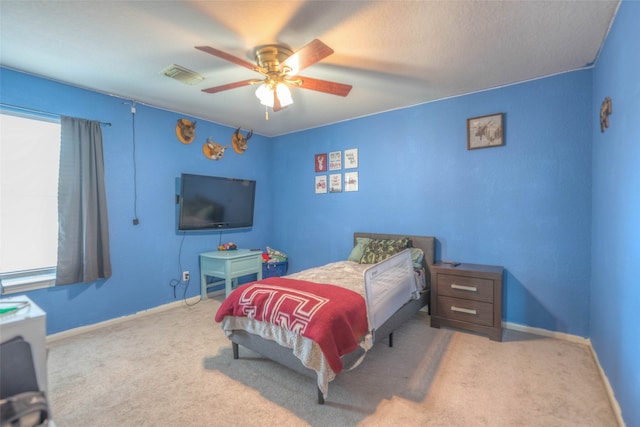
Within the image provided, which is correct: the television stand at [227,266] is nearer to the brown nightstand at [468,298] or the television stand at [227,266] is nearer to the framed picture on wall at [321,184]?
the framed picture on wall at [321,184]

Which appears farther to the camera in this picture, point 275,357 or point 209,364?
point 209,364

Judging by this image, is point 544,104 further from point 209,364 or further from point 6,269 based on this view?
point 6,269

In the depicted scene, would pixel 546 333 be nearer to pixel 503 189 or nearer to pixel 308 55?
pixel 503 189

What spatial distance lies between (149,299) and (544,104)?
15.6 ft

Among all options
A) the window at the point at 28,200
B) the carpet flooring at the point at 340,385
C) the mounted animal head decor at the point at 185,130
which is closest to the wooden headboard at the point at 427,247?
the carpet flooring at the point at 340,385

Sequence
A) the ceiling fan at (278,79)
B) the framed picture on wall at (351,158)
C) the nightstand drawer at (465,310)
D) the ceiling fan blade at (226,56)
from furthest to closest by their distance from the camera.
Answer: the framed picture on wall at (351,158) < the nightstand drawer at (465,310) < the ceiling fan at (278,79) < the ceiling fan blade at (226,56)

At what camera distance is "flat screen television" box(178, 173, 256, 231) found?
3639 millimetres

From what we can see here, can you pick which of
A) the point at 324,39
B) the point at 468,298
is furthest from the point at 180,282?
the point at 468,298

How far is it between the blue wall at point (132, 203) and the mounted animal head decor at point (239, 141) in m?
0.24

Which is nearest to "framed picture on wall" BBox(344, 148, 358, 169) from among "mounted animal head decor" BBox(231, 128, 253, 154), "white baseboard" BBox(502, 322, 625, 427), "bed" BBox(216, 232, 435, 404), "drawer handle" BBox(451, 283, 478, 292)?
"mounted animal head decor" BBox(231, 128, 253, 154)

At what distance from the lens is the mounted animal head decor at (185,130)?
3.68 m

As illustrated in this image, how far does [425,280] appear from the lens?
3.29 meters

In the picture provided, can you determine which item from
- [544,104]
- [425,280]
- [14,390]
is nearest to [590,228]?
[544,104]

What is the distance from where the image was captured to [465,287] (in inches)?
111
